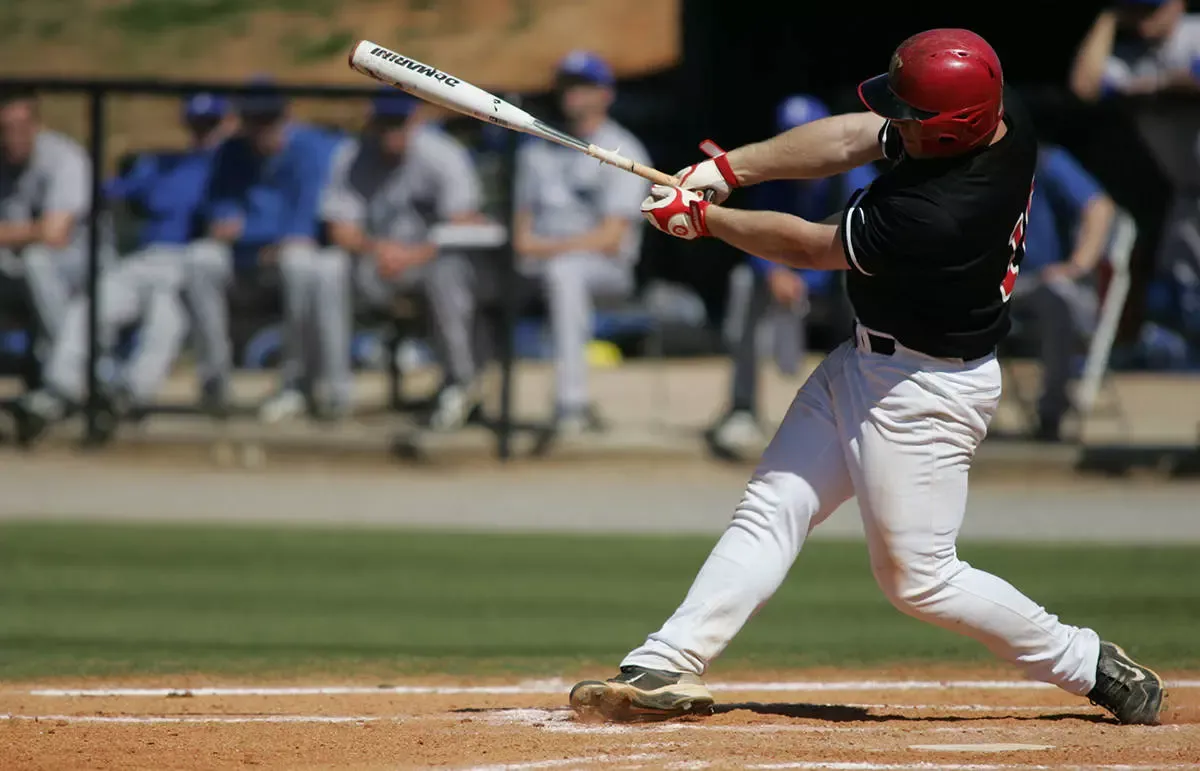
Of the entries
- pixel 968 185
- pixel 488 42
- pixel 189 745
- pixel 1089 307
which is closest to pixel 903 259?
pixel 968 185

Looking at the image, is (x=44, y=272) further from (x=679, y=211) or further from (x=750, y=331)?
(x=679, y=211)

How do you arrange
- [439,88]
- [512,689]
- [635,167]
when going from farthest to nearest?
1. [512,689]
2. [439,88]
3. [635,167]

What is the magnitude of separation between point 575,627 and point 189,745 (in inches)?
89.2

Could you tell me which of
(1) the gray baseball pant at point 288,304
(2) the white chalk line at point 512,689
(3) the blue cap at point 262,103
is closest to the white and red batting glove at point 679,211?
(2) the white chalk line at point 512,689

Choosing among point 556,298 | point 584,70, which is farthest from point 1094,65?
point 556,298

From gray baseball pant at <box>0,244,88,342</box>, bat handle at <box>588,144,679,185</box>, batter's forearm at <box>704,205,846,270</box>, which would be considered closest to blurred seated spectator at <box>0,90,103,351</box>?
gray baseball pant at <box>0,244,88,342</box>

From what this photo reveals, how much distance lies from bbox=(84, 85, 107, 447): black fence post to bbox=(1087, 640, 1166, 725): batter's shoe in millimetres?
7081

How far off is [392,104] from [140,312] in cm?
201

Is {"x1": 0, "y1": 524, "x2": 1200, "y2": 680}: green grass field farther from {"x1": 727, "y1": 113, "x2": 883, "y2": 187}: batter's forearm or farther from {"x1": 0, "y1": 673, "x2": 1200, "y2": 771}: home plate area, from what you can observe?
{"x1": 727, "y1": 113, "x2": 883, "y2": 187}: batter's forearm

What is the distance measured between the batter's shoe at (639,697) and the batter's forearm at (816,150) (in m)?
1.42

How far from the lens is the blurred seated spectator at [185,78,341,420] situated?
10430 millimetres

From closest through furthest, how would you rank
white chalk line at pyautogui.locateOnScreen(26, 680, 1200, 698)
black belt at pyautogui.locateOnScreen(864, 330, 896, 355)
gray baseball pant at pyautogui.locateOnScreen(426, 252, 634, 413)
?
1. black belt at pyautogui.locateOnScreen(864, 330, 896, 355)
2. white chalk line at pyautogui.locateOnScreen(26, 680, 1200, 698)
3. gray baseball pant at pyautogui.locateOnScreen(426, 252, 634, 413)

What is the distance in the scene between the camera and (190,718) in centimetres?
495

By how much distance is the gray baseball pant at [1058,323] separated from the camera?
9.95 meters
